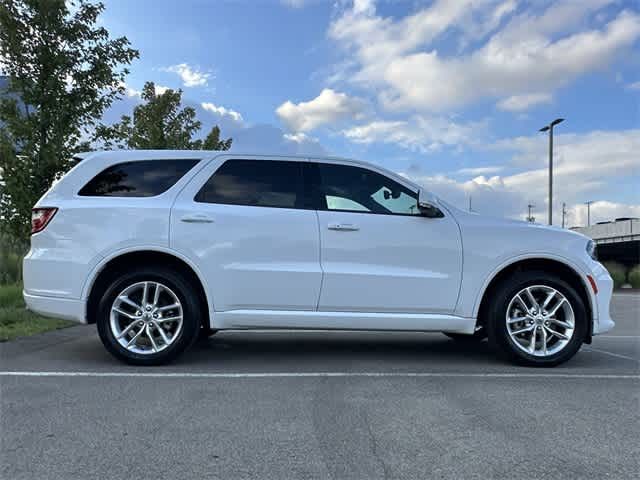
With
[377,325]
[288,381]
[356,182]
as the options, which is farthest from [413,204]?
[288,381]

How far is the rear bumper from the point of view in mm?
4660

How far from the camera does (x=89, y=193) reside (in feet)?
15.8

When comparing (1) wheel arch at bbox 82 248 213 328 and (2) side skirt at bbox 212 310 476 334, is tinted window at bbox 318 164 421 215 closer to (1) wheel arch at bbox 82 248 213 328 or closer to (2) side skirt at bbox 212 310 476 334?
(2) side skirt at bbox 212 310 476 334

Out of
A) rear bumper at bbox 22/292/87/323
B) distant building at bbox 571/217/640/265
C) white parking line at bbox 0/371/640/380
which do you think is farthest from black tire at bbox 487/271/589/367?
→ distant building at bbox 571/217/640/265

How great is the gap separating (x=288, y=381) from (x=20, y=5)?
740 cm

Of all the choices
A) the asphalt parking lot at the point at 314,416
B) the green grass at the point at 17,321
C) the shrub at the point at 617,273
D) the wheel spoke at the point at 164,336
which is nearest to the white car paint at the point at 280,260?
the wheel spoke at the point at 164,336

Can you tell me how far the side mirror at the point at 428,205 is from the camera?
15.6 ft

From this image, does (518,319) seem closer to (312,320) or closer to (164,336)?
(312,320)

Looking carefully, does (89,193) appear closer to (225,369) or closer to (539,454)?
(225,369)

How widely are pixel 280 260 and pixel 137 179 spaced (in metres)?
1.51

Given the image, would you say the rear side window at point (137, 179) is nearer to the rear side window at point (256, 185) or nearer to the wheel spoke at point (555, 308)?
the rear side window at point (256, 185)

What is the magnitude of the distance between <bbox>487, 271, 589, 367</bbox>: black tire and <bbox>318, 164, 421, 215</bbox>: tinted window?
106 cm

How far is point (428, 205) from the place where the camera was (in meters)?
4.76

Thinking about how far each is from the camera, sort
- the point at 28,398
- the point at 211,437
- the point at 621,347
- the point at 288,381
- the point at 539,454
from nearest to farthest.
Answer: the point at 539,454, the point at 211,437, the point at 28,398, the point at 288,381, the point at 621,347
